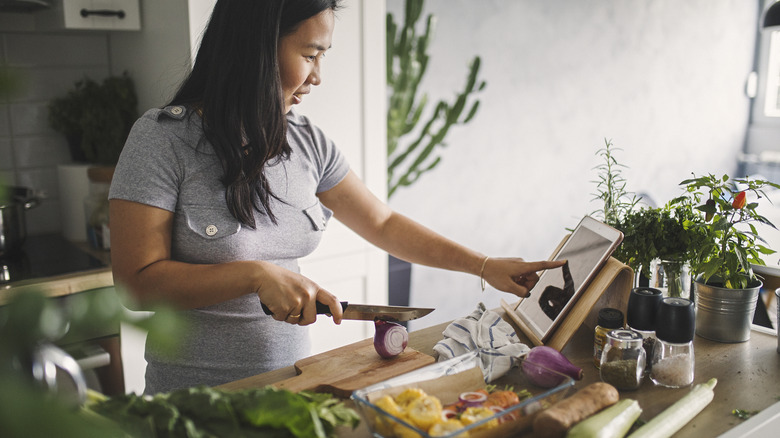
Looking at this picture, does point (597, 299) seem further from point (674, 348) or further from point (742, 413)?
point (742, 413)

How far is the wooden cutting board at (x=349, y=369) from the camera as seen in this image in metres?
1.11

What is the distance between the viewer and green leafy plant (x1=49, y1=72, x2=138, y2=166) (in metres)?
Result: 2.31

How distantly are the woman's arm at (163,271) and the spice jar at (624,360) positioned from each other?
1.54ft

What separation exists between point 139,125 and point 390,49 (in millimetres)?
2026

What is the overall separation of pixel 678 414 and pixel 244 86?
3.17ft

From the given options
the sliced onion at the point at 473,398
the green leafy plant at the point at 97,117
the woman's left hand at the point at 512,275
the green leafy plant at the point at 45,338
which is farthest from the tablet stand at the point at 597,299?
the green leafy plant at the point at 97,117

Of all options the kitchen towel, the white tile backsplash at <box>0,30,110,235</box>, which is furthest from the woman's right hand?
the white tile backsplash at <box>0,30,110,235</box>

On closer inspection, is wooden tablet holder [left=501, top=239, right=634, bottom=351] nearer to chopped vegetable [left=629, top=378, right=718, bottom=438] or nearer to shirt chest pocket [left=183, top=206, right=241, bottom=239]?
chopped vegetable [left=629, top=378, right=718, bottom=438]

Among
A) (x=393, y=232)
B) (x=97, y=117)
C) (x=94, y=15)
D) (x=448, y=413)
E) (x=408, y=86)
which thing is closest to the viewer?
(x=448, y=413)

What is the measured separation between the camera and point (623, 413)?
37.4 inches

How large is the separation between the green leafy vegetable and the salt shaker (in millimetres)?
640

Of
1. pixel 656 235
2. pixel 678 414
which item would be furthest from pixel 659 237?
pixel 678 414

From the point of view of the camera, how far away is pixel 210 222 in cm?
130

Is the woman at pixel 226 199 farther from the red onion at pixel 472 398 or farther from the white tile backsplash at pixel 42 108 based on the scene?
the white tile backsplash at pixel 42 108
